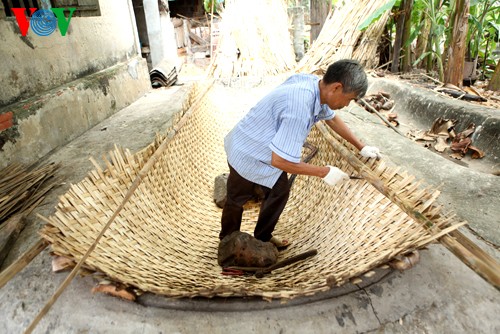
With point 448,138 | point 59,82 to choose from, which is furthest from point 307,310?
point 59,82

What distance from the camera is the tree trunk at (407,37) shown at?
4789 mm

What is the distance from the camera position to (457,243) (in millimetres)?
1029

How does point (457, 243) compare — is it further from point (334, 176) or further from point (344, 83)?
point (344, 83)

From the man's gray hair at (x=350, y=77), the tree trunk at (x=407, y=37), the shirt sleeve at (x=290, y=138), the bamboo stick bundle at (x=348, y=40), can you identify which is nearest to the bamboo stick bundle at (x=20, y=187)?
the shirt sleeve at (x=290, y=138)

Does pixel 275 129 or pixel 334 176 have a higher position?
pixel 275 129

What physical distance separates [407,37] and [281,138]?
4856mm

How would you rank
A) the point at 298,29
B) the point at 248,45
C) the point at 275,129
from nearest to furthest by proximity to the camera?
the point at 275,129, the point at 248,45, the point at 298,29

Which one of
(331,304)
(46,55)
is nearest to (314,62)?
(46,55)

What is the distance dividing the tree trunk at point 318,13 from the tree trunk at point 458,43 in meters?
2.99

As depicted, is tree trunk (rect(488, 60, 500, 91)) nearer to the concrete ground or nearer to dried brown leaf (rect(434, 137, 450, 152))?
dried brown leaf (rect(434, 137, 450, 152))

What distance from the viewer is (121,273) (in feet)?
4.07

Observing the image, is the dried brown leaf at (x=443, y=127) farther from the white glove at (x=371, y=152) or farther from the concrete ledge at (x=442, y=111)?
the white glove at (x=371, y=152)

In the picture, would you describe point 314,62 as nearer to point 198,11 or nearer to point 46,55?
point 46,55

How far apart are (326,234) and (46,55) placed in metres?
2.99
